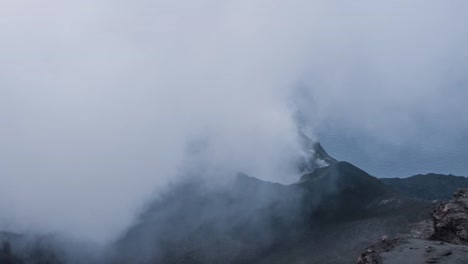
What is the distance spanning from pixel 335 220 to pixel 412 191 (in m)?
11.3

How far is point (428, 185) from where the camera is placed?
4409 cm

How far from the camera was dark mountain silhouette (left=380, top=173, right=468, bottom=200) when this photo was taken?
141 ft

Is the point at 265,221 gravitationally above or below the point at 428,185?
below

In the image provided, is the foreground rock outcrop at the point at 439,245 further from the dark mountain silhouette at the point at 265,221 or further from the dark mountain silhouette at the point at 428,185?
the dark mountain silhouette at the point at 428,185

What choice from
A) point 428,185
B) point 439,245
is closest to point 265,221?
point 428,185

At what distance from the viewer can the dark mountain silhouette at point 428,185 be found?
43.1 metres

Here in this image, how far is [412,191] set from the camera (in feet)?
144

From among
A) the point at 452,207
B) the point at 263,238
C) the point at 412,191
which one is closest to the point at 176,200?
the point at 263,238

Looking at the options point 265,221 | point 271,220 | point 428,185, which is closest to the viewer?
point 265,221

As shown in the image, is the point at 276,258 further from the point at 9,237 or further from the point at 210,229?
the point at 9,237

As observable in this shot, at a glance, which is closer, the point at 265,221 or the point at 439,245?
the point at 439,245

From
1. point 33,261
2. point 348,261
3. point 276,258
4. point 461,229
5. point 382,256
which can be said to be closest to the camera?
point 382,256

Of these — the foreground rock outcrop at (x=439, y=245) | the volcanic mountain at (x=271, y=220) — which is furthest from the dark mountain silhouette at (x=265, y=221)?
the foreground rock outcrop at (x=439, y=245)

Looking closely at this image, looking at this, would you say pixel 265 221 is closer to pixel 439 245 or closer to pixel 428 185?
pixel 428 185
